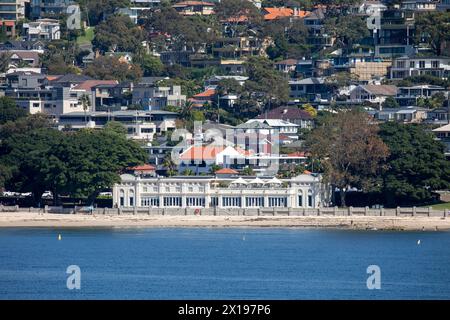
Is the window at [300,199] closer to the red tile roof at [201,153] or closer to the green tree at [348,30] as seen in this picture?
the red tile roof at [201,153]

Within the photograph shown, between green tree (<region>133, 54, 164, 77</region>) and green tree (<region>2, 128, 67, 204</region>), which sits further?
green tree (<region>133, 54, 164, 77</region>)

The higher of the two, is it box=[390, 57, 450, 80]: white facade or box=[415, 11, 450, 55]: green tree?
box=[415, 11, 450, 55]: green tree

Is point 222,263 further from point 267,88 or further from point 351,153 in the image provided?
point 267,88

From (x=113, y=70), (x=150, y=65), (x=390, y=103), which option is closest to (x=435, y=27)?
(x=390, y=103)

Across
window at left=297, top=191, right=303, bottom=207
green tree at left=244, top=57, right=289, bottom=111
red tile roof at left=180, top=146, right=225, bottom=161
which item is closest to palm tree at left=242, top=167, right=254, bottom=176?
red tile roof at left=180, top=146, right=225, bottom=161

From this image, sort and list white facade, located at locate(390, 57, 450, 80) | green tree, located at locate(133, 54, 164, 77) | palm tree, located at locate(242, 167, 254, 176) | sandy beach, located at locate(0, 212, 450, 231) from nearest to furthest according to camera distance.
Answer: sandy beach, located at locate(0, 212, 450, 231) < palm tree, located at locate(242, 167, 254, 176) < white facade, located at locate(390, 57, 450, 80) < green tree, located at locate(133, 54, 164, 77)

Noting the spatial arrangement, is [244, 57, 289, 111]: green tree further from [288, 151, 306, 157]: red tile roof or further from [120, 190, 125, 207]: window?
[120, 190, 125, 207]: window
